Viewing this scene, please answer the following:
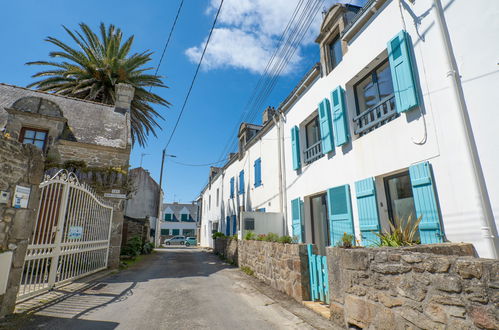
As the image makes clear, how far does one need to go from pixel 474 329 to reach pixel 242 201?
12.8 metres

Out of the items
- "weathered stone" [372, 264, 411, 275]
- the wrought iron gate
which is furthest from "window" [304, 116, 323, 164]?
the wrought iron gate

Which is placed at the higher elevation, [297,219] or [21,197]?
[21,197]

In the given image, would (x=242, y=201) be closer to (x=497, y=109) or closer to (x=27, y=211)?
(x=27, y=211)

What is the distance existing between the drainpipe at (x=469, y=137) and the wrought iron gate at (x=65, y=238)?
25.0 ft

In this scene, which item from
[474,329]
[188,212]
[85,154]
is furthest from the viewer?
[188,212]

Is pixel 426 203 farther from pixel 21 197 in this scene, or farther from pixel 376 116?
pixel 21 197

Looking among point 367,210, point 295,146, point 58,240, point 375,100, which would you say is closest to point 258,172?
point 295,146

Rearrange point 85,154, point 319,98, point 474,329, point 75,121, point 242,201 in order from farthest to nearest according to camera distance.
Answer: point 242,201 < point 75,121 < point 85,154 < point 319,98 < point 474,329

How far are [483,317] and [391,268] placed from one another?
97 cm

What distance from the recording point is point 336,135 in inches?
265

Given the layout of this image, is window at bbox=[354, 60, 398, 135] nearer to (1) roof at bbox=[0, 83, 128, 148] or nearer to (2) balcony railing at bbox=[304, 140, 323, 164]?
(2) balcony railing at bbox=[304, 140, 323, 164]

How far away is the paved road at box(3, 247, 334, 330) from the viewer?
3.80m

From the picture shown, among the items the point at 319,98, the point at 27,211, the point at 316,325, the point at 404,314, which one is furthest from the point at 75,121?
the point at 404,314

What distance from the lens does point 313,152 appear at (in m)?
8.30
